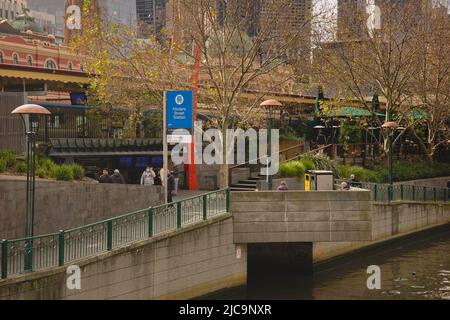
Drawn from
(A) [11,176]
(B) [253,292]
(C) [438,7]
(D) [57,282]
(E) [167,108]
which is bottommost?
(B) [253,292]

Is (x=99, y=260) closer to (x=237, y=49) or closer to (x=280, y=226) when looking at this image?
(x=280, y=226)

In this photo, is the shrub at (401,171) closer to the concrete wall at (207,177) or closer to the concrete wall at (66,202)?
the concrete wall at (207,177)

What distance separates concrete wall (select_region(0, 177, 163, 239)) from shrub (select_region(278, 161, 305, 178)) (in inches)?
335

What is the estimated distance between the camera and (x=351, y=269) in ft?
89.4

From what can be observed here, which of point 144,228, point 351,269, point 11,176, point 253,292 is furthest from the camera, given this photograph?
point 351,269

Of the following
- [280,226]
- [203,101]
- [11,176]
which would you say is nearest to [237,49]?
[203,101]

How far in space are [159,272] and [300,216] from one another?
5620 mm

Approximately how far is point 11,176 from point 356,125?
25308 mm

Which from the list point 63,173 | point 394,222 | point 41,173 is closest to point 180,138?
point 63,173

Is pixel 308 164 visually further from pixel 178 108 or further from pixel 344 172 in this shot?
pixel 178 108

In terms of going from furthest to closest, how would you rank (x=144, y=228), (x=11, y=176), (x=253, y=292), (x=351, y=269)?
(x=351, y=269) < (x=253, y=292) < (x=11, y=176) < (x=144, y=228)

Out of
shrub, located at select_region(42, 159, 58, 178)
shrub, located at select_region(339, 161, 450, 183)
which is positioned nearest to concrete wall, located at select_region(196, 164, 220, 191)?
shrub, located at select_region(339, 161, 450, 183)

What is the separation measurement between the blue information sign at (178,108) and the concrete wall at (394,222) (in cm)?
700

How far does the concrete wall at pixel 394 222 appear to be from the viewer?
2753 cm
